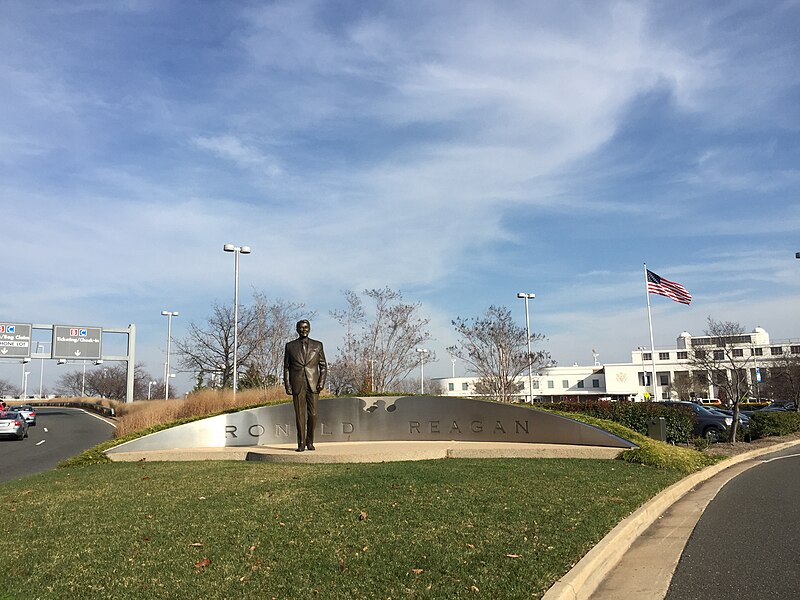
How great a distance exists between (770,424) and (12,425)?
30478 millimetres

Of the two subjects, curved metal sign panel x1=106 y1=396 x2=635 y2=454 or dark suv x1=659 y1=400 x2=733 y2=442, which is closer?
curved metal sign panel x1=106 y1=396 x2=635 y2=454

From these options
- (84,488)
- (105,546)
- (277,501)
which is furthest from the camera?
(84,488)

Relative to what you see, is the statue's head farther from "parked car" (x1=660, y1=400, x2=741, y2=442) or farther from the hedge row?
"parked car" (x1=660, y1=400, x2=741, y2=442)

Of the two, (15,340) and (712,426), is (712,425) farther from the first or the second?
(15,340)

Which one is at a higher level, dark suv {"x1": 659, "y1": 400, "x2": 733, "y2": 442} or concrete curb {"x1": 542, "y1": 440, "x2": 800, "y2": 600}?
dark suv {"x1": 659, "y1": 400, "x2": 733, "y2": 442}

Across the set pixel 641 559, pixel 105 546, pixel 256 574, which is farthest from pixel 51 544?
pixel 641 559

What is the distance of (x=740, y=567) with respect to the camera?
255 inches

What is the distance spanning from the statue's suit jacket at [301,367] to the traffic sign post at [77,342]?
125 feet

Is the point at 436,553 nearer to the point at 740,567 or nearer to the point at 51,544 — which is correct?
the point at 740,567

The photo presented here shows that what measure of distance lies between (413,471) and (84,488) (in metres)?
5.14

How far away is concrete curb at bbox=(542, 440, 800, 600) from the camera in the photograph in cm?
532

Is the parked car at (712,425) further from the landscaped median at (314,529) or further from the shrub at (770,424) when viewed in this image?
the landscaped median at (314,529)

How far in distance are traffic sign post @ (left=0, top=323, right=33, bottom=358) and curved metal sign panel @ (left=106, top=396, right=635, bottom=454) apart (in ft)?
113

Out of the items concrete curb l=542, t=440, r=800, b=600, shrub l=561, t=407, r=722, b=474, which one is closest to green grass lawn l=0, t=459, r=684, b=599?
concrete curb l=542, t=440, r=800, b=600
